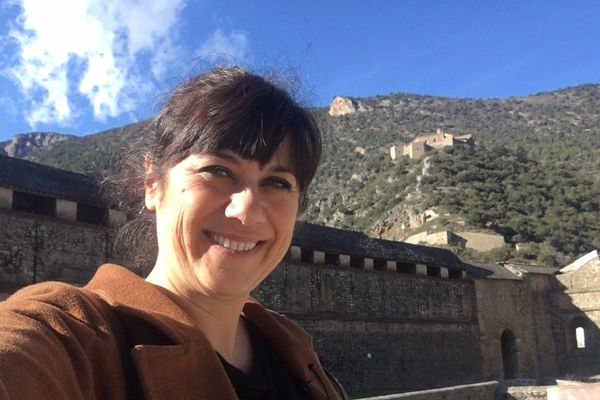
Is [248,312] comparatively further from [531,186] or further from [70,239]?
[531,186]

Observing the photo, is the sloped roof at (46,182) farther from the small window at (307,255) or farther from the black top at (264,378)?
the black top at (264,378)

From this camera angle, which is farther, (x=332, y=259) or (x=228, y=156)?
(x=332, y=259)

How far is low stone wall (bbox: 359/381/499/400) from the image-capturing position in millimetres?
14852

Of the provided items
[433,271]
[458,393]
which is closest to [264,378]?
[458,393]

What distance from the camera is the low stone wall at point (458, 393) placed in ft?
48.7

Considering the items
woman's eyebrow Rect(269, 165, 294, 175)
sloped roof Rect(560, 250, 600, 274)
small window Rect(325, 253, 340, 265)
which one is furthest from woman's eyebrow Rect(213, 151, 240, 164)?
sloped roof Rect(560, 250, 600, 274)

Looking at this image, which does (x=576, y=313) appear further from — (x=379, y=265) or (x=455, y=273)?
(x=379, y=265)

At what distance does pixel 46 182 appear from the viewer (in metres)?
16.7

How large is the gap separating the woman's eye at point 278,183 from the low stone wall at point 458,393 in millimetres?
12366

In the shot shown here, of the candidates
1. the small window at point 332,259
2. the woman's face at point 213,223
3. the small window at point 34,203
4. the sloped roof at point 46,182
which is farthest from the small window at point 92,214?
the woman's face at point 213,223

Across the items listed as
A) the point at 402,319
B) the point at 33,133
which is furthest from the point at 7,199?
the point at 33,133

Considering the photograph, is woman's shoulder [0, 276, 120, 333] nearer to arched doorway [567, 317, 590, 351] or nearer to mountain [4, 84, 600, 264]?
arched doorway [567, 317, 590, 351]

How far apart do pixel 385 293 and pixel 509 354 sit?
437 inches

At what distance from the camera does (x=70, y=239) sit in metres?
16.5
